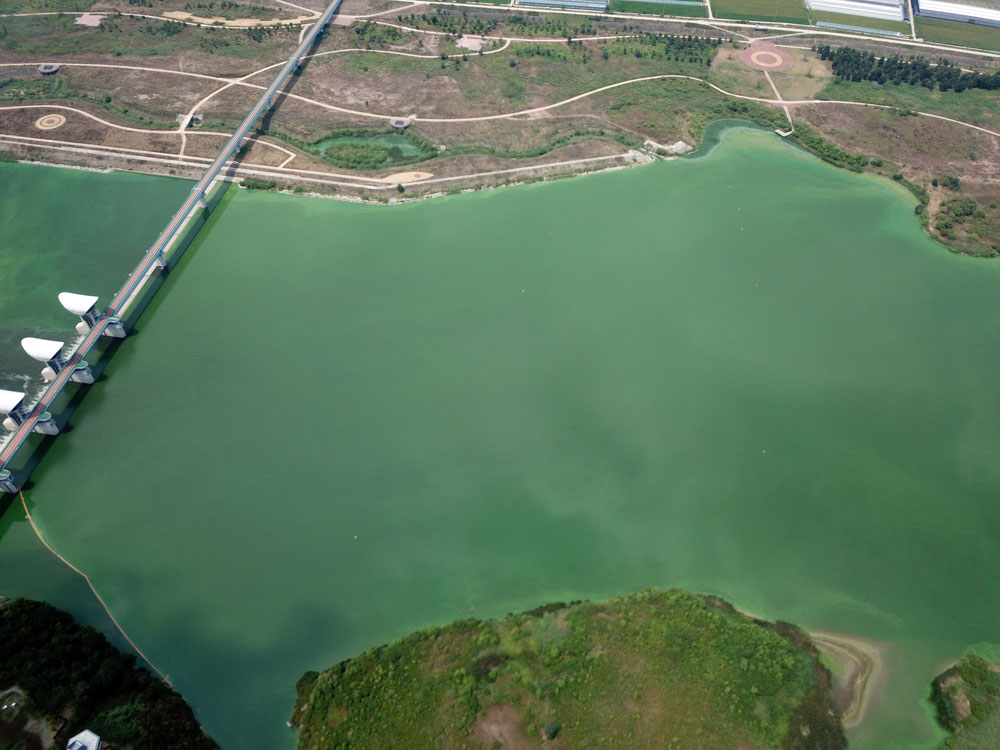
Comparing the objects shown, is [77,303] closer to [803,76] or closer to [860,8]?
[803,76]

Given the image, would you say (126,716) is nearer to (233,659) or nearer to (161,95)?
(233,659)

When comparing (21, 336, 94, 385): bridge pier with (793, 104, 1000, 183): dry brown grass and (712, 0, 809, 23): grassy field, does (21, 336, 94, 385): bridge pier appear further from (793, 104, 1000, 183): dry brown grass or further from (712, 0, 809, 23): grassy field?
(712, 0, 809, 23): grassy field

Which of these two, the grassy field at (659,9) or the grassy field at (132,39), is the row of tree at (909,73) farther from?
the grassy field at (132,39)

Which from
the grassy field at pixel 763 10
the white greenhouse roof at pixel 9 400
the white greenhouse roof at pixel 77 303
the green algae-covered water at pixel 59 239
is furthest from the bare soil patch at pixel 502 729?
the grassy field at pixel 763 10

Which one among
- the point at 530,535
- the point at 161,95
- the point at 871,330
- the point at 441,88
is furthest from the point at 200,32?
the point at 871,330

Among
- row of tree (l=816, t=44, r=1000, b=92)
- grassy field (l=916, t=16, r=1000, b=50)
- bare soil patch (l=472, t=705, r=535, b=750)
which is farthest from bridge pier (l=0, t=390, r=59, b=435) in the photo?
grassy field (l=916, t=16, r=1000, b=50)

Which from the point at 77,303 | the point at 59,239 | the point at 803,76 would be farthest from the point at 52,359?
the point at 803,76

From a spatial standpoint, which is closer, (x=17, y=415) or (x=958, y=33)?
(x=17, y=415)
